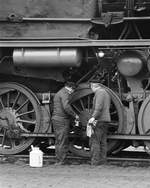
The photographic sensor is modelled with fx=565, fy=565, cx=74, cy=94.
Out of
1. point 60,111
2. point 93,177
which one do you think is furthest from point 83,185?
point 60,111

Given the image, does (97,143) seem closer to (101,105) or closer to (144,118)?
(101,105)

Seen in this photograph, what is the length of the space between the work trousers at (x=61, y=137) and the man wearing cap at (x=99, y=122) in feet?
1.87

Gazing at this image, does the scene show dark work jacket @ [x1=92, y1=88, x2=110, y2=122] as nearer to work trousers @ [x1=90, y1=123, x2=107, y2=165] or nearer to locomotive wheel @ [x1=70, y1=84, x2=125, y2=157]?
work trousers @ [x1=90, y1=123, x2=107, y2=165]

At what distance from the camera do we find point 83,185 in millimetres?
8984

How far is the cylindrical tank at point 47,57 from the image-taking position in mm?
10906

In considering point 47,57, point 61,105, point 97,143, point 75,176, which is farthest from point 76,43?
point 75,176

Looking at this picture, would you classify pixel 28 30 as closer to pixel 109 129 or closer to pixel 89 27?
pixel 89 27

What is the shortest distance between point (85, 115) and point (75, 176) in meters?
1.92

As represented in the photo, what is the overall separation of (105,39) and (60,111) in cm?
187

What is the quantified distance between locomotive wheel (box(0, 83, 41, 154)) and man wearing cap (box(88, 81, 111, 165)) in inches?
52.5

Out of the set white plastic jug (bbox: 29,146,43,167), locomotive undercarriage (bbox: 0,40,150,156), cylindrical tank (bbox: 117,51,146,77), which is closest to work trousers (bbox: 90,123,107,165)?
locomotive undercarriage (bbox: 0,40,150,156)

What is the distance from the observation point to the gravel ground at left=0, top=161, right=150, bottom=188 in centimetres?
907

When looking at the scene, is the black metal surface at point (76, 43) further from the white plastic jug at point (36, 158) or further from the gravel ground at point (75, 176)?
the gravel ground at point (75, 176)

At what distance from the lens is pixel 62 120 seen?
36.7ft
